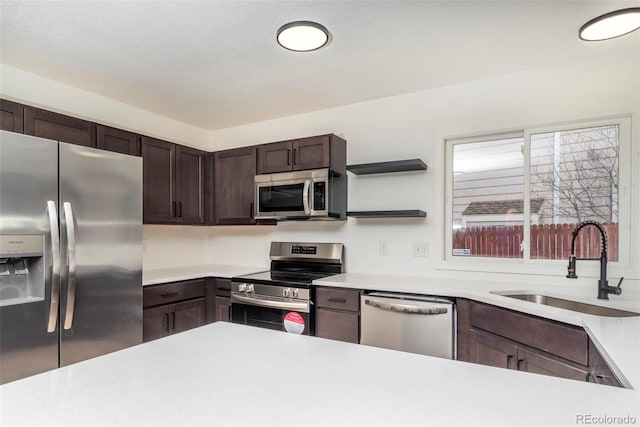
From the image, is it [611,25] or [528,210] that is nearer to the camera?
[611,25]

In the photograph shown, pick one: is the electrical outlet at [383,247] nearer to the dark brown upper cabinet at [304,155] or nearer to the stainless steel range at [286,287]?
the stainless steel range at [286,287]

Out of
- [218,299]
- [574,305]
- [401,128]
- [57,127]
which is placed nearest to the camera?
[574,305]

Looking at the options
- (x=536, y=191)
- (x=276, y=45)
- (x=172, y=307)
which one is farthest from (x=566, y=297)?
(x=172, y=307)

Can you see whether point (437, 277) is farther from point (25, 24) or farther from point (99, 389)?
point (25, 24)

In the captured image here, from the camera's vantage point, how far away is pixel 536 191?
2498 millimetres

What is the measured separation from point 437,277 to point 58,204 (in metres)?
2.59

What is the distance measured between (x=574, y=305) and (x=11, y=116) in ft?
11.9

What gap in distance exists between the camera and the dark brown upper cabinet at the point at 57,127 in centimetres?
222

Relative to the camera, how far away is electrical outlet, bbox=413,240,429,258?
9.21 feet

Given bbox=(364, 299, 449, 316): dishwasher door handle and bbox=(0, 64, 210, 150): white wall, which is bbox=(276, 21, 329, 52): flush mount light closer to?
bbox=(364, 299, 449, 316): dishwasher door handle

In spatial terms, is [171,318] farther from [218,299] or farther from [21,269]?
[21,269]

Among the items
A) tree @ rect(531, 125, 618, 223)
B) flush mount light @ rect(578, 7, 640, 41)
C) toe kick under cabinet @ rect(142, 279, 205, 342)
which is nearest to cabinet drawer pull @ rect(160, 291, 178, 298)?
toe kick under cabinet @ rect(142, 279, 205, 342)

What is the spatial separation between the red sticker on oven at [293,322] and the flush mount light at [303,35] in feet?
6.08

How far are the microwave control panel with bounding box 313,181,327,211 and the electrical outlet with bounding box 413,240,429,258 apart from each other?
2.71 feet
